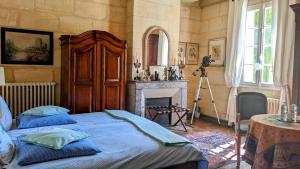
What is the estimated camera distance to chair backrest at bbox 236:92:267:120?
360 cm

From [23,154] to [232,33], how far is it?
4510mm

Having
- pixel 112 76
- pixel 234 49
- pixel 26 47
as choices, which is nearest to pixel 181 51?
pixel 234 49

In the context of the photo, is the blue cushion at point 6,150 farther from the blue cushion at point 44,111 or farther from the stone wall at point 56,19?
the stone wall at point 56,19

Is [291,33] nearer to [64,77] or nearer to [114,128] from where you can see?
[114,128]

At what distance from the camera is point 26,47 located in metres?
4.05

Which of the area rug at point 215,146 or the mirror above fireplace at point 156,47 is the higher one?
the mirror above fireplace at point 156,47

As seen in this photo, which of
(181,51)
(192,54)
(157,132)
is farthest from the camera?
(192,54)

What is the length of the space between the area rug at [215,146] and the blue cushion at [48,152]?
134 cm

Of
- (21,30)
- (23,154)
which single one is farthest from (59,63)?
(23,154)

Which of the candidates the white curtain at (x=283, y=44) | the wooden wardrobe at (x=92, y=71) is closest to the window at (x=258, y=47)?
the white curtain at (x=283, y=44)

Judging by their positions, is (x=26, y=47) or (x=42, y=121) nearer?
(x=42, y=121)

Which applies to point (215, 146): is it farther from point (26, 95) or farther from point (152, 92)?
point (26, 95)

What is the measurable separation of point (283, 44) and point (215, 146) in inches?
81.8

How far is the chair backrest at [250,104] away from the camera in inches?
142
